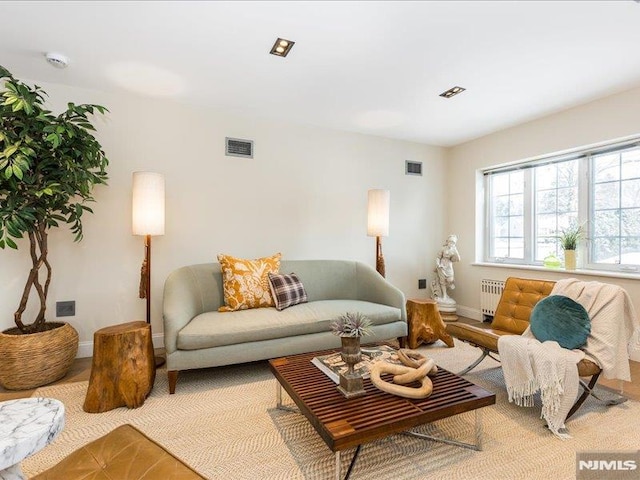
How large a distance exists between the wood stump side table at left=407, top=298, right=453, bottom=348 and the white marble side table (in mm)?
2713

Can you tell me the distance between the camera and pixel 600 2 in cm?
175

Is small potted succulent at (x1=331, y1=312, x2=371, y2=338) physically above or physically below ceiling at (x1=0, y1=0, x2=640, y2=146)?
below

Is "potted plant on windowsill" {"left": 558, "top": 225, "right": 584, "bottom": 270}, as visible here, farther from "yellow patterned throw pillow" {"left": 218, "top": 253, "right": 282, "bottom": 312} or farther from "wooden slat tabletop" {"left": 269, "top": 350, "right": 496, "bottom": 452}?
"yellow patterned throw pillow" {"left": 218, "top": 253, "right": 282, "bottom": 312}

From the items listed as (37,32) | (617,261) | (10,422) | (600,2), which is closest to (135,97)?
(37,32)

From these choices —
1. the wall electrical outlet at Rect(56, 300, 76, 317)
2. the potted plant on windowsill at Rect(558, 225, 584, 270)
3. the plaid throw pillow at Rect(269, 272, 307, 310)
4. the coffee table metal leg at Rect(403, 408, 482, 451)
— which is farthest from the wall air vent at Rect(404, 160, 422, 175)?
the wall electrical outlet at Rect(56, 300, 76, 317)

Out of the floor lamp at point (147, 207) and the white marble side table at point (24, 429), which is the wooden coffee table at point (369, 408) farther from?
the floor lamp at point (147, 207)

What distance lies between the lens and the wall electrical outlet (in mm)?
2777

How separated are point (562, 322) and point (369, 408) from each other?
1428 mm

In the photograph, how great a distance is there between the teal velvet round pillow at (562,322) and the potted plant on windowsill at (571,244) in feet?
4.80

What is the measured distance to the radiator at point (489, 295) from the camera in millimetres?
3770

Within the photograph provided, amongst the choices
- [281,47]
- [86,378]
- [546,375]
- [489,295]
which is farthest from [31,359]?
[489,295]

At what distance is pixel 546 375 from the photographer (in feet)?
5.71

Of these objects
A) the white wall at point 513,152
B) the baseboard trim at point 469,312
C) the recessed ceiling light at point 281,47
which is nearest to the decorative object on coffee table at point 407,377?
→ the recessed ceiling light at point 281,47

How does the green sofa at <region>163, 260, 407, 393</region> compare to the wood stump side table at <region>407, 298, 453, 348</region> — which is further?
the wood stump side table at <region>407, 298, 453, 348</region>
